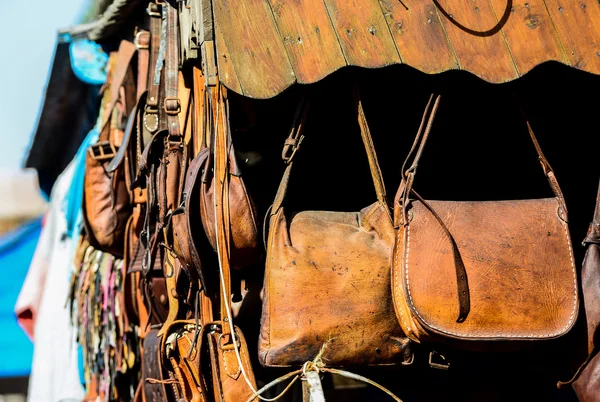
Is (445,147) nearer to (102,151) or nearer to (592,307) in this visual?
(592,307)

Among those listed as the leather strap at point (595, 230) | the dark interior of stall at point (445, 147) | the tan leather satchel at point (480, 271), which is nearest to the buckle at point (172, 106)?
the dark interior of stall at point (445, 147)

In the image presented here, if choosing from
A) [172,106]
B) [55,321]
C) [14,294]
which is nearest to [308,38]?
A: [172,106]

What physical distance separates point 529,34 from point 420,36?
28 centimetres

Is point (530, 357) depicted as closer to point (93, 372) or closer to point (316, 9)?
point (316, 9)

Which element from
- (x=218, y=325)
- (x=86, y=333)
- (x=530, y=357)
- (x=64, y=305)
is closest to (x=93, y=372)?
(x=86, y=333)

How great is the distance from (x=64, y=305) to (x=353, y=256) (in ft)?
9.22

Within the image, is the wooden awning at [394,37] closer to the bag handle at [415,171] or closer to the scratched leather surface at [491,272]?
the bag handle at [415,171]

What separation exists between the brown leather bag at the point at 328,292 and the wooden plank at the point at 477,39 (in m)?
0.30

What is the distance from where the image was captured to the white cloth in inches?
171

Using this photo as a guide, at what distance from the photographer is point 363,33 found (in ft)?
7.05

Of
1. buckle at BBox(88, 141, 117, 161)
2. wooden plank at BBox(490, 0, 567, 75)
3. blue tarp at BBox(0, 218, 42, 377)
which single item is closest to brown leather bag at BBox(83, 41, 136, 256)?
buckle at BBox(88, 141, 117, 161)

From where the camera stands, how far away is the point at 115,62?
4086 millimetres

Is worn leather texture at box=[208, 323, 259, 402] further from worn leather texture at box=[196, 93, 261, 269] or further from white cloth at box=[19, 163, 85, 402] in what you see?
white cloth at box=[19, 163, 85, 402]

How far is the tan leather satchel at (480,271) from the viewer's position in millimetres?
2059
